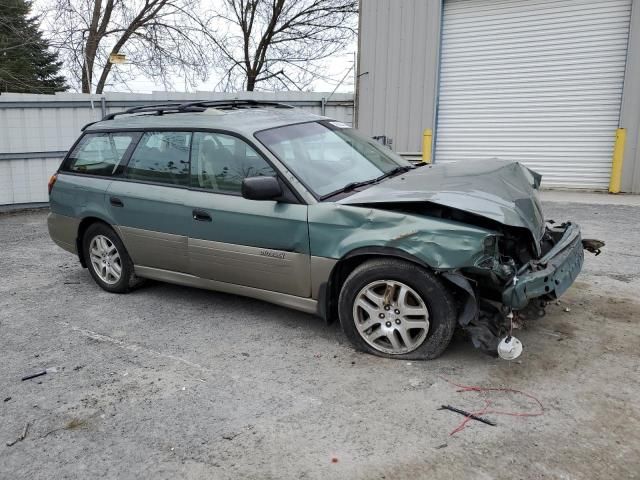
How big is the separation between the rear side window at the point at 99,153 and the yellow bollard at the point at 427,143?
27.2ft

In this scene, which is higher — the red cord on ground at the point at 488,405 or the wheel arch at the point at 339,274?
the wheel arch at the point at 339,274

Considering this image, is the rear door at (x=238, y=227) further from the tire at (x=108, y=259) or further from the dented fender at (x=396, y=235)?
the tire at (x=108, y=259)

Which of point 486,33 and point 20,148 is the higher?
point 486,33

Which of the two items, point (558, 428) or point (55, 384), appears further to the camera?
point (55, 384)

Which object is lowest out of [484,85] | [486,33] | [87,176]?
[87,176]

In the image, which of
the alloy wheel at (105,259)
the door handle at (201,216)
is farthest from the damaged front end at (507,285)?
the alloy wheel at (105,259)

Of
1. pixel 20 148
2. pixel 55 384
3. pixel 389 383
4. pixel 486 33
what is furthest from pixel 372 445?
pixel 486 33

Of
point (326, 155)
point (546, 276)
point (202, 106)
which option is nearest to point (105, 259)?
point (202, 106)

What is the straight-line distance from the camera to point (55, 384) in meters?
3.63

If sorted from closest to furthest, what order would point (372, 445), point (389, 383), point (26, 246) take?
point (372, 445)
point (389, 383)
point (26, 246)

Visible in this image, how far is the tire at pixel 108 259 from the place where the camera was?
A: 5227 millimetres

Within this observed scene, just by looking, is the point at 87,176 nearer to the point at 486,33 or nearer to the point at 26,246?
the point at 26,246

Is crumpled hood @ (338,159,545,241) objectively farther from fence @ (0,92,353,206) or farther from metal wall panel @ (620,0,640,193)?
fence @ (0,92,353,206)

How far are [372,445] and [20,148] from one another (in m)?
10.2
